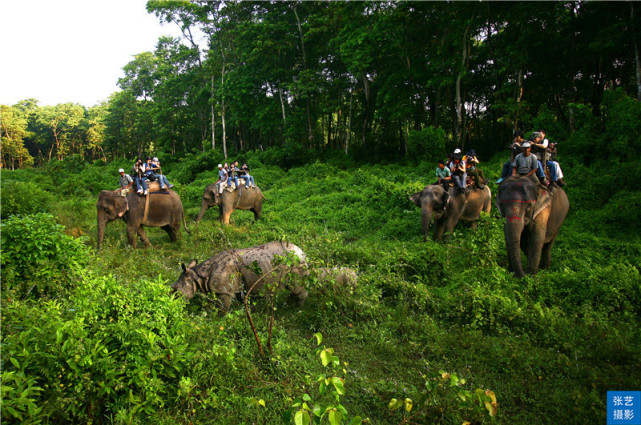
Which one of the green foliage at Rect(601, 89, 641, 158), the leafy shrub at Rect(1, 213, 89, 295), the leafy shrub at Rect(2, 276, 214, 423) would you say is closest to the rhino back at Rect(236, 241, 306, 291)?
the leafy shrub at Rect(2, 276, 214, 423)

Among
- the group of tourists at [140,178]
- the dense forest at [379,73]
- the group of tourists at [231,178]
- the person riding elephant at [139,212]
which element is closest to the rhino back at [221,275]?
the person riding elephant at [139,212]

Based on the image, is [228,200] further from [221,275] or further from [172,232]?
[221,275]

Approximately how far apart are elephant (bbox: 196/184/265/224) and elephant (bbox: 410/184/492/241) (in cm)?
676

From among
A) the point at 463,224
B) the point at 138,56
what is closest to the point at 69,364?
the point at 463,224

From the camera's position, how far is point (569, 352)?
4.47m

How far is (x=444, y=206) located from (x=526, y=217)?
9.53 ft

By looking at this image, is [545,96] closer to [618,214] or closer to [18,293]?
[618,214]

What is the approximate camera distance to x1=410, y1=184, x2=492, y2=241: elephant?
9594mm

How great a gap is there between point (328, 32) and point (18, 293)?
25.7 metres

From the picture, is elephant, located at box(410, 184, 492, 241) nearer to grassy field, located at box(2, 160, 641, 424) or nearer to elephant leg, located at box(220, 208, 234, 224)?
grassy field, located at box(2, 160, 641, 424)

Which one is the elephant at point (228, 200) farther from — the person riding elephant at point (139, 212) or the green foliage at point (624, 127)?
the green foliage at point (624, 127)

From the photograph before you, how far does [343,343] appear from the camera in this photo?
Answer: 16.3 ft

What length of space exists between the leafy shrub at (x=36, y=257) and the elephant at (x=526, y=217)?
7.17 metres

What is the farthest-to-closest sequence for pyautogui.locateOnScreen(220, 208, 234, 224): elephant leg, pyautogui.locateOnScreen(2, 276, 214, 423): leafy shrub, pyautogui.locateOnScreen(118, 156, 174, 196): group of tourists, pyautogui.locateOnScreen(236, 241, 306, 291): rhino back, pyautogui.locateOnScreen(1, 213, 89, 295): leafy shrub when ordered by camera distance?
1. pyautogui.locateOnScreen(220, 208, 234, 224): elephant leg
2. pyautogui.locateOnScreen(118, 156, 174, 196): group of tourists
3. pyautogui.locateOnScreen(236, 241, 306, 291): rhino back
4. pyautogui.locateOnScreen(1, 213, 89, 295): leafy shrub
5. pyautogui.locateOnScreen(2, 276, 214, 423): leafy shrub
